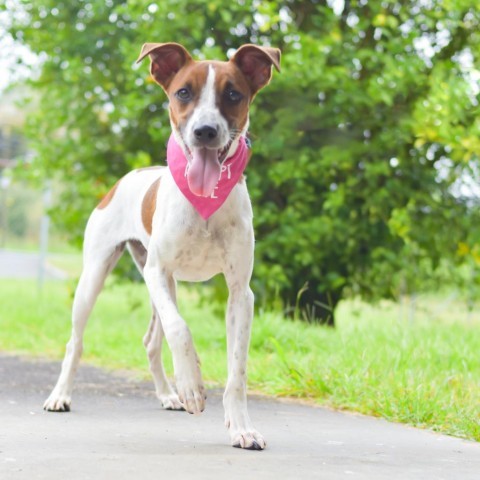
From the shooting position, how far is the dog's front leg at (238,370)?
15.0ft

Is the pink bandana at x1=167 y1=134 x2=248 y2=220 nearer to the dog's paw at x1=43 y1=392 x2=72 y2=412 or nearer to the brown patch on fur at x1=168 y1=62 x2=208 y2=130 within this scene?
the brown patch on fur at x1=168 y1=62 x2=208 y2=130

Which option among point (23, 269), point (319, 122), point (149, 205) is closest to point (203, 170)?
point (149, 205)

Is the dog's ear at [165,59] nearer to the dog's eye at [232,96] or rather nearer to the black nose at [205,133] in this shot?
the dog's eye at [232,96]

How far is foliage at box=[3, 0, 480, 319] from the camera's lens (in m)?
9.32

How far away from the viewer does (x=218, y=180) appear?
4.72m

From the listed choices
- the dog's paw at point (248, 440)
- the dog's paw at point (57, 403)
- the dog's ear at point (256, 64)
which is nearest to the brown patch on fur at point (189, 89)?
the dog's ear at point (256, 64)

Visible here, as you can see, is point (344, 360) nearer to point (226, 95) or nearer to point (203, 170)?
point (203, 170)

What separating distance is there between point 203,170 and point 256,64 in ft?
2.28

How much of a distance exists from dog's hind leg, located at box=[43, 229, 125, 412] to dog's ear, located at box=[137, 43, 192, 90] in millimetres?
1226

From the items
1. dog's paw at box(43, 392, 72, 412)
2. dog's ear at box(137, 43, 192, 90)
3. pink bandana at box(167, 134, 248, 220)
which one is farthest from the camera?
dog's paw at box(43, 392, 72, 412)

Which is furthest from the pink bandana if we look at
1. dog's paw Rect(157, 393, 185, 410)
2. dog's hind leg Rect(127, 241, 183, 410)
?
dog's paw Rect(157, 393, 185, 410)

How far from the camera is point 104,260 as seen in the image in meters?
5.88

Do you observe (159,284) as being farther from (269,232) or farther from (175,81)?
(269,232)

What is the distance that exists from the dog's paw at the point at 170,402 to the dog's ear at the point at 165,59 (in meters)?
1.87
